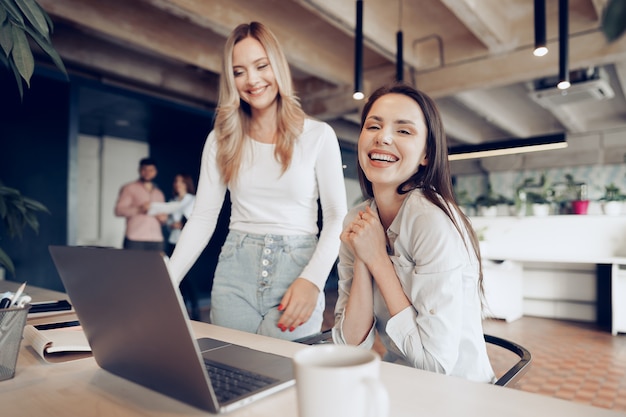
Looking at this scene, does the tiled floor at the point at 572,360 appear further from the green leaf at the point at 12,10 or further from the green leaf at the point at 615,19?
the green leaf at the point at 12,10

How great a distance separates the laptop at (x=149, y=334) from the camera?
476 mm

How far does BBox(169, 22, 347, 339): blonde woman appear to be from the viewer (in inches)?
47.6

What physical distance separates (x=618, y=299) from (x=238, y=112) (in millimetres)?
4960

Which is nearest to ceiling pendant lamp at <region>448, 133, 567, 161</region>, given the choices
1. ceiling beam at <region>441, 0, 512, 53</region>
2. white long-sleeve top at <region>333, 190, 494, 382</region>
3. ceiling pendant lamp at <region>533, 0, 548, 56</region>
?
ceiling beam at <region>441, 0, 512, 53</region>

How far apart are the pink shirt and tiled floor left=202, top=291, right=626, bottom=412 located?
3.64ft

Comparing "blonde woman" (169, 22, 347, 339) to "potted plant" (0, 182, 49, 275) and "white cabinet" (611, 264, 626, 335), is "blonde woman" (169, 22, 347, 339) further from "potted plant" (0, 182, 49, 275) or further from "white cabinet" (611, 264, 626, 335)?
"white cabinet" (611, 264, 626, 335)

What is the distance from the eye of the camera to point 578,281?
18.0ft

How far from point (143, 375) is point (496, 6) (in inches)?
179

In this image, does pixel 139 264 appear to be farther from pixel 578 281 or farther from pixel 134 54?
pixel 578 281

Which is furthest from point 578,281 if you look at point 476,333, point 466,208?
point 476,333

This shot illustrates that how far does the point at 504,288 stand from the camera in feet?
17.9

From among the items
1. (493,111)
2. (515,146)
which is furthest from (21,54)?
(493,111)

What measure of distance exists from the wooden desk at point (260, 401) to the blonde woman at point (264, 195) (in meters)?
0.54

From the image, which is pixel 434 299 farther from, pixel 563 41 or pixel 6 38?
pixel 563 41
